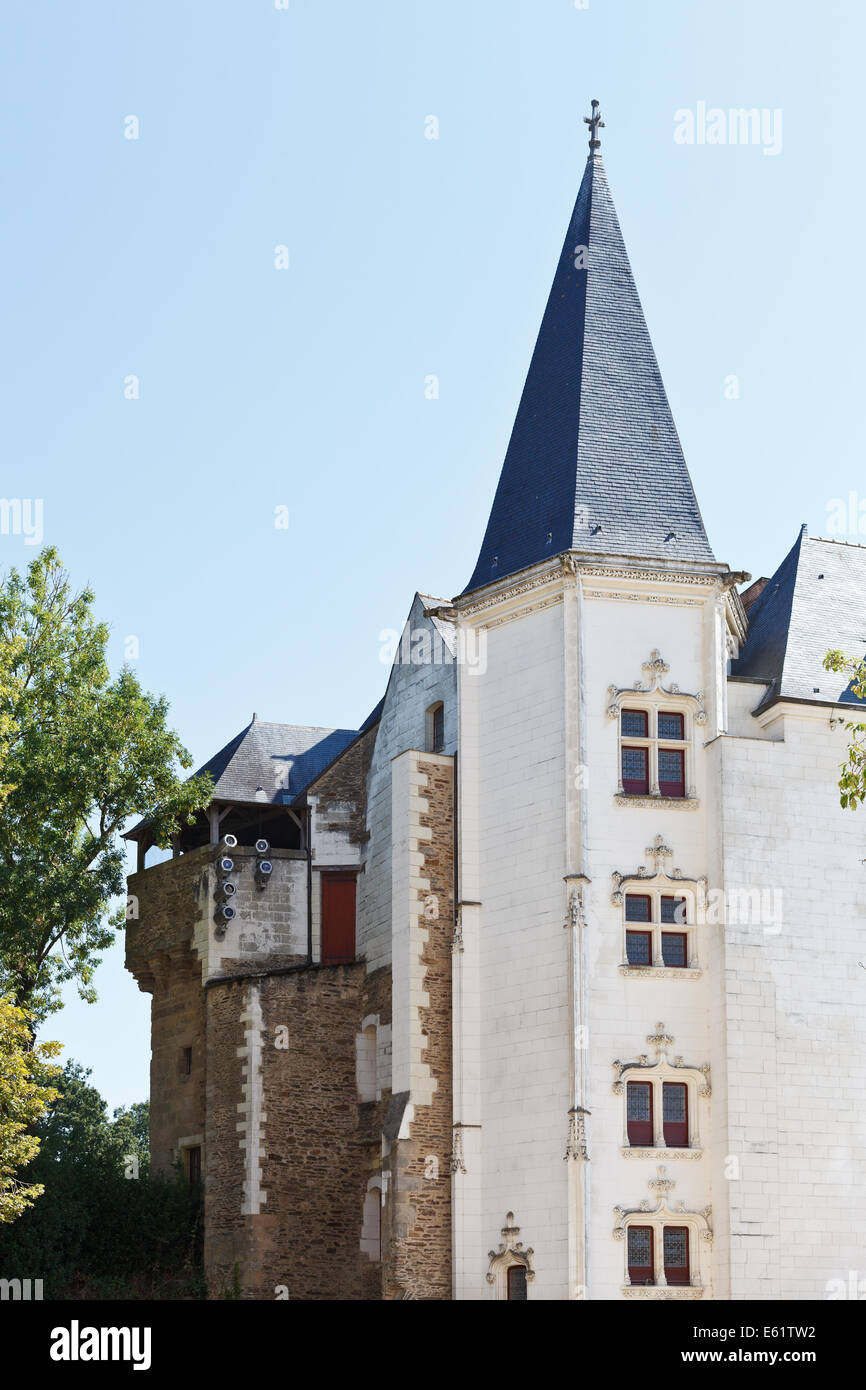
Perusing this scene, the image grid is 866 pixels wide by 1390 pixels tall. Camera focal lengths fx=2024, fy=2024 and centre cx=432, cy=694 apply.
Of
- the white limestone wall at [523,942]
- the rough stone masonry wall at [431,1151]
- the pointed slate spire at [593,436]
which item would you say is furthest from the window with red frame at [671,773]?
the rough stone masonry wall at [431,1151]

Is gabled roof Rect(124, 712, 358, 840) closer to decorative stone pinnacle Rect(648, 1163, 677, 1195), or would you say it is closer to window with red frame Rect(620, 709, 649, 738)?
window with red frame Rect(620, 709, 649, 738)

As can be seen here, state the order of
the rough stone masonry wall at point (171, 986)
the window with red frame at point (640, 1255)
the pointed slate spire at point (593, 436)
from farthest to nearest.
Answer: the rough stone masonry wall at point (171, 986) < the pointed slate spire at point (593, 436) < the window with red frame at point (640, 1255)

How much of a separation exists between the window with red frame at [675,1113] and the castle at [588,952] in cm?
5

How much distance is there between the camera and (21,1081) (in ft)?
111

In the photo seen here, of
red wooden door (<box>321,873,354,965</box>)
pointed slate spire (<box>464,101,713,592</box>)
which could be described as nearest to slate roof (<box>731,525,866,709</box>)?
pointed slate spire (<box>464,101,713,592</box>)

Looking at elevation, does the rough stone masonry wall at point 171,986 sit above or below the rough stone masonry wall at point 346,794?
below

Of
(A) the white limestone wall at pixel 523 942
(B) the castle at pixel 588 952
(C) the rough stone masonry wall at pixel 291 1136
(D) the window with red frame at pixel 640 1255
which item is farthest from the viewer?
(C) the rough stone masonry wall at pixel 291 1136

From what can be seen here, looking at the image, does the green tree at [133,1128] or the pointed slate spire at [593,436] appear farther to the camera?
the green tree at [133,1128]

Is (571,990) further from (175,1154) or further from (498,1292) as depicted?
(175,1154)

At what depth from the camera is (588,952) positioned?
112 ft

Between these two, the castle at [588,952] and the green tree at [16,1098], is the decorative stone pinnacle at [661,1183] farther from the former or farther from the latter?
the green tree at [16,1098]

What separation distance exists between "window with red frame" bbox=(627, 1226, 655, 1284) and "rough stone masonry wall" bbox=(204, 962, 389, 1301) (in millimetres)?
7300

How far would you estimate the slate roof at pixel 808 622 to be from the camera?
120 feet
